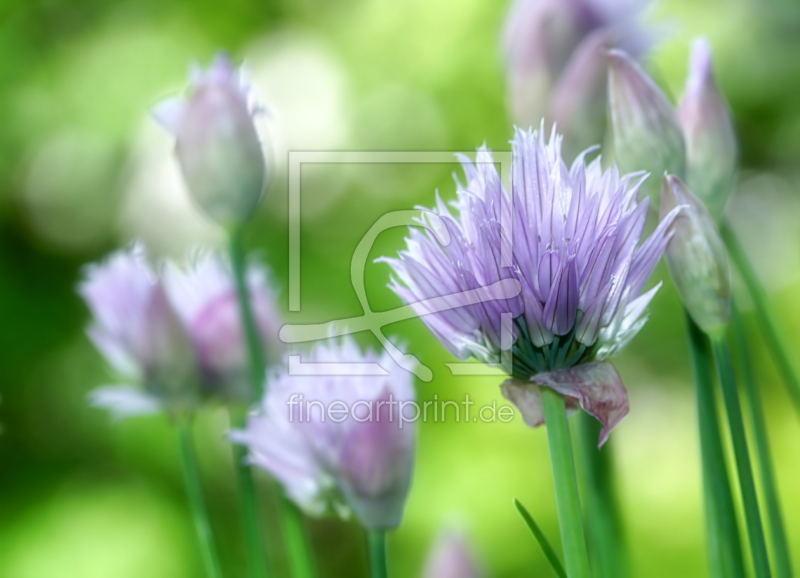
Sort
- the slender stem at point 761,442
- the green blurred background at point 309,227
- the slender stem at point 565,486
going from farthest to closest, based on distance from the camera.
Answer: the green blurred background at point 309,227 → the slender stem at point 761,442 → the slender stem at point 565,486

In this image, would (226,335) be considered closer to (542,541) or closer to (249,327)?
(249,327)

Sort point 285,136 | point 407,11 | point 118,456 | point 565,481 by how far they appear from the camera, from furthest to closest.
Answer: point 407,11
point 285,136
point 118,456
point 565,481

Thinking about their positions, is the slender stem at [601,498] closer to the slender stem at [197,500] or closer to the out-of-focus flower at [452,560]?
the out-of-focus flower at [452,560]

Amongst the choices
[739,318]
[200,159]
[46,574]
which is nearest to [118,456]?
[46,574]

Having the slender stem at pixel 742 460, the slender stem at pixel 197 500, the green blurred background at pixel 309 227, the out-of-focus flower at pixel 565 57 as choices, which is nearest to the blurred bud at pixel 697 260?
the slender stem at pixel 742 460

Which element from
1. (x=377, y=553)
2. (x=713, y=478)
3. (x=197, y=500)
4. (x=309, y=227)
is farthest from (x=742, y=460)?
(x=309, y=227)

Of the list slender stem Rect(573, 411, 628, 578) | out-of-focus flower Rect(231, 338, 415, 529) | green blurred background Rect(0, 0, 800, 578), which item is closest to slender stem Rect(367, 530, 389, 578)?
out-of-focus flower Rect(231, 338, 415, 529)

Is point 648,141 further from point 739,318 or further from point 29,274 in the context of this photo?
point 29,274
